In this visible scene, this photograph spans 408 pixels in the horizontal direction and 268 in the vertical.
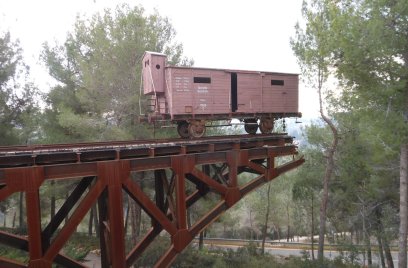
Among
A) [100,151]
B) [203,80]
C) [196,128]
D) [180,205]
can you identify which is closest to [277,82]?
[203,80]

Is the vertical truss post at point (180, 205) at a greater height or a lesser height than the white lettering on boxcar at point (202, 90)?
lesser

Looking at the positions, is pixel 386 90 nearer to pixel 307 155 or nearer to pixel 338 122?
pixel 338 122

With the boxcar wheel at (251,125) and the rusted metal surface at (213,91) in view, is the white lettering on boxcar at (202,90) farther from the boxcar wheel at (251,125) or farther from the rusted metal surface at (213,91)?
the boxcar wheel at (251,125)

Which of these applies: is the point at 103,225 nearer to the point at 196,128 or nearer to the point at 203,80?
the point at 196,128

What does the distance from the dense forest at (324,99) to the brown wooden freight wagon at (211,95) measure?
8.35 ft

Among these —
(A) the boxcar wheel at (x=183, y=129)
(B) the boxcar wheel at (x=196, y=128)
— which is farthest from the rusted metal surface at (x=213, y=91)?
(A) the boxcar wheel at (x=183, y=129)

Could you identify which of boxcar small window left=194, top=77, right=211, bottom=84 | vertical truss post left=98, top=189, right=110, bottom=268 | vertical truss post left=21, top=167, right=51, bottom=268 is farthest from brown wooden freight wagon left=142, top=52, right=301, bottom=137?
vertical truss post left=21, top=167, right=51, bottom=268

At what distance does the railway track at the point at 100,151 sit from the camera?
7.27 metres

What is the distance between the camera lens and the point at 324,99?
15766 mm

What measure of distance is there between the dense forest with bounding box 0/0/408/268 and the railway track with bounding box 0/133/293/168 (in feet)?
14.5

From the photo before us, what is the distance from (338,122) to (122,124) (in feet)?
39.4

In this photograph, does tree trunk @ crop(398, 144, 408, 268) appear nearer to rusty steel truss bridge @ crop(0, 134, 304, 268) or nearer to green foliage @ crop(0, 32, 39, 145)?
rusty steel truss bridge @ crop(0, 134, 304, 268)

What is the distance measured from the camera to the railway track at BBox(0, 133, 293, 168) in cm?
727

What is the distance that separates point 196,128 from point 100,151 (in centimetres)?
448
